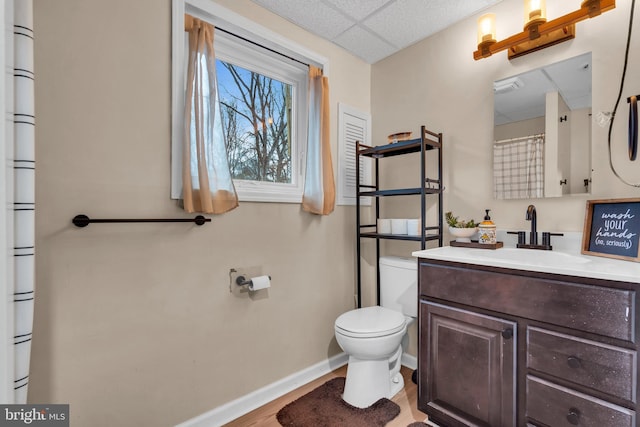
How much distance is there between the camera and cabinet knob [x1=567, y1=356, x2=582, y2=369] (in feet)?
3.45

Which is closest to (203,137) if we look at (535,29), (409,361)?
(535,29)

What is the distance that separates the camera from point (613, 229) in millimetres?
1305

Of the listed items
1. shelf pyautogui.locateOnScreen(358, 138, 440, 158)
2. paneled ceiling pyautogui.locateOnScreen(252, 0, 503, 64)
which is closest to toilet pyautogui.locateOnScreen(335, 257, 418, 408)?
shelf pyautogui.locateOnScreen(358, 138, 440, 158)

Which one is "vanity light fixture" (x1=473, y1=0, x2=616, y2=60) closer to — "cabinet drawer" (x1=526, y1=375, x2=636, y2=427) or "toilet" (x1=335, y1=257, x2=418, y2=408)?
"toilet" (x1=335, y1=257, x2=418, y2=408)

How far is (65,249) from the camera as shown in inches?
47.7

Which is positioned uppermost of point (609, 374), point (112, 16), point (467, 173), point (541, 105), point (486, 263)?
point (112, 16)

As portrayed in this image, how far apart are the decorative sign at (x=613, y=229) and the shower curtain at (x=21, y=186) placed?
2.18m

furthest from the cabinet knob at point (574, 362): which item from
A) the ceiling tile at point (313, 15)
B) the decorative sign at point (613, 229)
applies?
the ceiling tile at point (313, 15)

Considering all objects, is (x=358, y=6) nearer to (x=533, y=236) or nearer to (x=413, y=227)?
(x=413, y=227)

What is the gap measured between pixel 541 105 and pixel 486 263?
1.00 m

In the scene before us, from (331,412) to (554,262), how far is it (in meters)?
1.36

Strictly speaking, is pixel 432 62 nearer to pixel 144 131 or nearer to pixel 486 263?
pixel 486 263

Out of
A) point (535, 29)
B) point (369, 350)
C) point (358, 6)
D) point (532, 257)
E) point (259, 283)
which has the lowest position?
point (369, 350)

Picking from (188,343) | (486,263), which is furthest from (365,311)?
(188,343)
